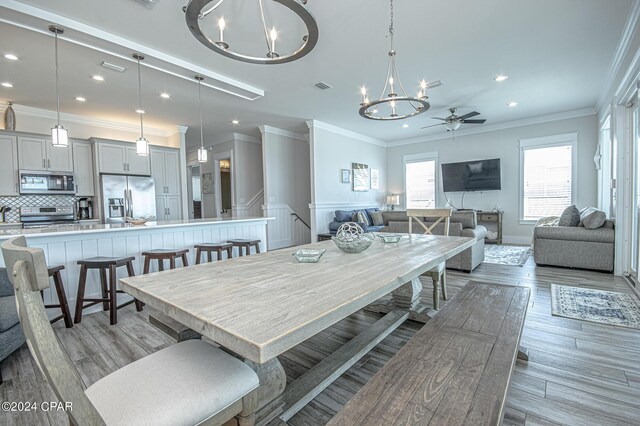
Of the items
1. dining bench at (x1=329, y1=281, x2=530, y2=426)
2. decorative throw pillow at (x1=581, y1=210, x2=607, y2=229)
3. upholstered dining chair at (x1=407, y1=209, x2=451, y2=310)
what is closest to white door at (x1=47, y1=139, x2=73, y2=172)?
upholstered dining chair at (x1=407, y1=209, x2=451, y2=310)

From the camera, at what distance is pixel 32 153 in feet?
15.4

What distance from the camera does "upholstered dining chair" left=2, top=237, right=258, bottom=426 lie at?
0.63 m

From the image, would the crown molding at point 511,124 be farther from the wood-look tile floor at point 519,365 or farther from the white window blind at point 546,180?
the wood-look tile floor at point 519,365

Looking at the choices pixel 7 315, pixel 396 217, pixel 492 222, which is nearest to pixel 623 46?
pixel 396 217

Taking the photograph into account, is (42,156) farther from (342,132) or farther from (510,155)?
(510,155)

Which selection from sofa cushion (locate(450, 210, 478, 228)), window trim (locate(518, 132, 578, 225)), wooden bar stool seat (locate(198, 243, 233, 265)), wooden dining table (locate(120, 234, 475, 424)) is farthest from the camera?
window trim (locate(518, 132, 578, 225))

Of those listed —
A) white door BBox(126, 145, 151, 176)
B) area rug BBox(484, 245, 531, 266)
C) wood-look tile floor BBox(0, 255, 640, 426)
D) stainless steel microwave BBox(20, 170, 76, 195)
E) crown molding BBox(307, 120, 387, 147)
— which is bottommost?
wood-look tile floor BBox(0, 255, 640, 426)

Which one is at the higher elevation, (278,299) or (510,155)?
(510,155)

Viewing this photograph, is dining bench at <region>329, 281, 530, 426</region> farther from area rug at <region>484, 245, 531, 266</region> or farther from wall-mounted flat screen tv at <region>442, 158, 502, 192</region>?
wall-mounted flat screen tv at <region>442, 158, 502, 192</region>

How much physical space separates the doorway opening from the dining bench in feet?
22.0

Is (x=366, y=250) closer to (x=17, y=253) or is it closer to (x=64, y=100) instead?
(x=17, y=253)

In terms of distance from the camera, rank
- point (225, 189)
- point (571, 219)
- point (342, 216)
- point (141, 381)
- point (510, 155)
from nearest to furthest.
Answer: point (141, 381)
point (571, 219)
point (342, 216)
point (510, 155)
point (225, 189)

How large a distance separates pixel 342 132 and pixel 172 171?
13.0 feet

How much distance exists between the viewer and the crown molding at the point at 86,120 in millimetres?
4809
